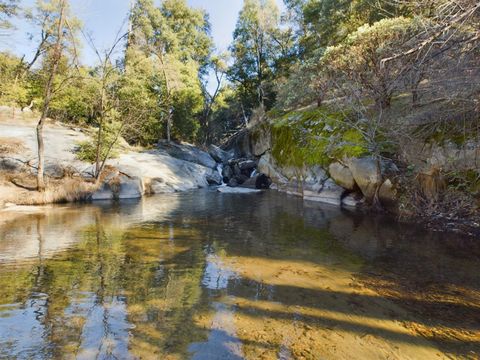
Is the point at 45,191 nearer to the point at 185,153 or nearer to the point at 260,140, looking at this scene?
the point at 185,153

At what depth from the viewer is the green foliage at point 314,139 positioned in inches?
587

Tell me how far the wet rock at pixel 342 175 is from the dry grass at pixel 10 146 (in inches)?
628

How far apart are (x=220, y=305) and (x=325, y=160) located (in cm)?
1258

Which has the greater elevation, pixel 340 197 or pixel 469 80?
pixel 469 80

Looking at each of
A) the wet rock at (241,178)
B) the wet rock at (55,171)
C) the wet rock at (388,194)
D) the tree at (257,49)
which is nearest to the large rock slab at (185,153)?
the wet rock at (241,178)

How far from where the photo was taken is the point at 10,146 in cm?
1697

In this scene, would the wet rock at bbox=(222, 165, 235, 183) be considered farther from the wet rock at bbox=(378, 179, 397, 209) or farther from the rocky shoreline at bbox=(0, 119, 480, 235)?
the wet rock at bbox=(378, 179, 397, 209)

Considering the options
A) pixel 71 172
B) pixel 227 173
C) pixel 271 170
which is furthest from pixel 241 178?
pixel 71 172

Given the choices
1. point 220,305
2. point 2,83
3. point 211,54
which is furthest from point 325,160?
point 211,54

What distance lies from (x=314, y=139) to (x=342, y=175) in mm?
3717

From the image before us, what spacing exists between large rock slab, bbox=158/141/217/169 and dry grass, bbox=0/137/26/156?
36.9 feet

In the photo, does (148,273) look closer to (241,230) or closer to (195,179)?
(241,230)

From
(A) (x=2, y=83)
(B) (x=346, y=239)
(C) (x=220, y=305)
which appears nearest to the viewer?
(C) (x=220, y=305)

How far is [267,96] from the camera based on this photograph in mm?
35219
